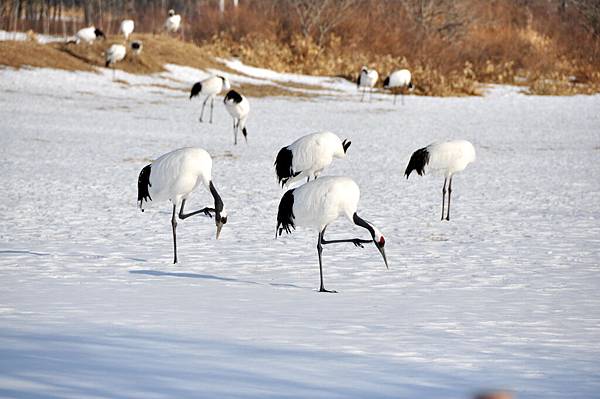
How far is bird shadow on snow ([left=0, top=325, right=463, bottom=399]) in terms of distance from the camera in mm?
4121

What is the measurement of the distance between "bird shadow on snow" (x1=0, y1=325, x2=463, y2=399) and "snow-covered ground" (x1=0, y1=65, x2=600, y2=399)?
0.02 meters

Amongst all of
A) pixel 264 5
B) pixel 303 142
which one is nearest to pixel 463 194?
pixel 303 142

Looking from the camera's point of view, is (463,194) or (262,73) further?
(262,73)

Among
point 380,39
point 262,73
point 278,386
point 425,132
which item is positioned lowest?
point 278,386

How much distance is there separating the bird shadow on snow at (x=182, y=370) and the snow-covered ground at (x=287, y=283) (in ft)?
0.05

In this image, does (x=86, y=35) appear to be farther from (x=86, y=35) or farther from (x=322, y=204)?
(x=322, y=204)

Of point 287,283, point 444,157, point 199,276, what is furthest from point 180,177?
point 444,157

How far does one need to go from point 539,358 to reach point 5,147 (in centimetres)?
1296

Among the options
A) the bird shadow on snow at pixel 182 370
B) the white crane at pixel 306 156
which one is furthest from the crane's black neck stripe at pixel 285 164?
the bird shadow on snow at pixel 182 370

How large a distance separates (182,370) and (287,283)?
3.08 metres

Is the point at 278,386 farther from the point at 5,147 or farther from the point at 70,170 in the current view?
the point at 5,147

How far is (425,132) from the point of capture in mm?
21234

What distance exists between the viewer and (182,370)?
14.7 ft

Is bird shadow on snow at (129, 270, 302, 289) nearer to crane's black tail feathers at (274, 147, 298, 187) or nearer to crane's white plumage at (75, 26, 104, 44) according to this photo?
crane's black tail feathers at (274, 147, 298, 187)
